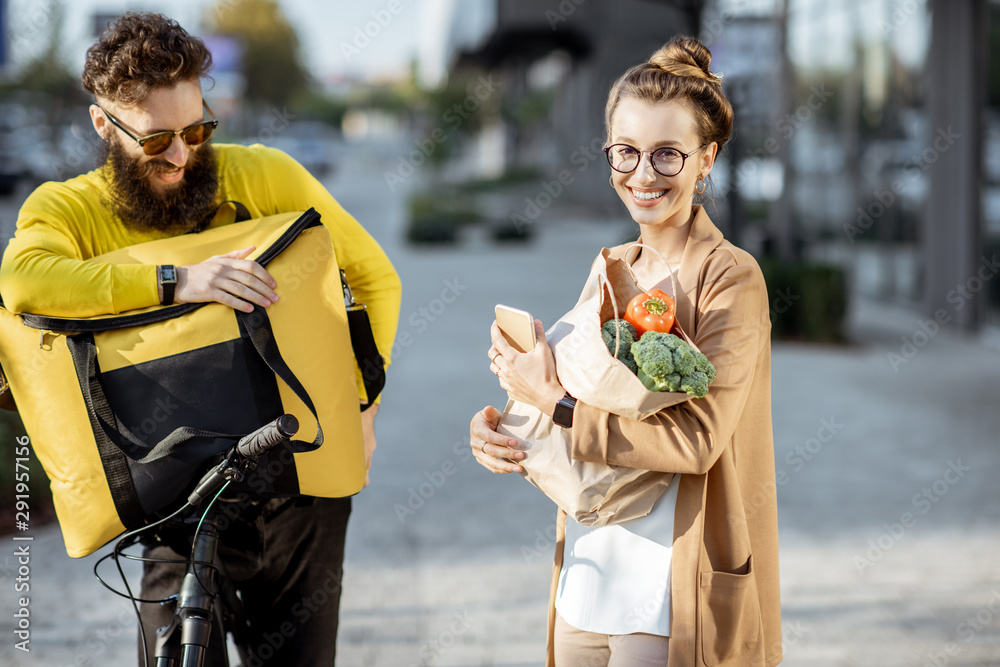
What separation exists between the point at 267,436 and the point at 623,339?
75 cm

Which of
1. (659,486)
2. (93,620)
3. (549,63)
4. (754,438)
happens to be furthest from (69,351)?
(549,63)

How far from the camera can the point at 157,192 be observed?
2275 mm

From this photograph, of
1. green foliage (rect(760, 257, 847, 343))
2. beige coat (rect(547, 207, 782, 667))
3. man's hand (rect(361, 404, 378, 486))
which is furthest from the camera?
green foliage (rect(760, 257, 847, 343))

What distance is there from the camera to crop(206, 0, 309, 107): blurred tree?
4972 cm

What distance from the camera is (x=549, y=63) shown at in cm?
3625

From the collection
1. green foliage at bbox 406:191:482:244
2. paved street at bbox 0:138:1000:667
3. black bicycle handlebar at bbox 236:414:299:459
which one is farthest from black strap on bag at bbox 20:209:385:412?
green foliage at bbox 406:191:482:244

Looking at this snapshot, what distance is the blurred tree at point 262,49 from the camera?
49.7 meters

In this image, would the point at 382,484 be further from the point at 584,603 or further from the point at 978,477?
the point at 584,603

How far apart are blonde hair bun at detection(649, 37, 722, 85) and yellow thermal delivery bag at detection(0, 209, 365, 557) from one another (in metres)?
0.86

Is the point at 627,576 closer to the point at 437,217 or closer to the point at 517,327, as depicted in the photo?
the point at 517,327

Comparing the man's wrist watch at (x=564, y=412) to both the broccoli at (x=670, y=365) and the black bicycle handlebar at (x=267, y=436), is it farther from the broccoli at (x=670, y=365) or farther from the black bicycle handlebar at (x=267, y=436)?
the black bicycle handlebar at (x=267, y=436)

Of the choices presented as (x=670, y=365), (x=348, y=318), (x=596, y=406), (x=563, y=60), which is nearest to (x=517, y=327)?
(x=596, y=406)

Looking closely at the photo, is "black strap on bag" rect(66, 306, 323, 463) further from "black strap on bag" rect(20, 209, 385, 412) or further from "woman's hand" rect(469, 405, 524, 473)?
"woman's hand" rect(469, 405, 524, 473)

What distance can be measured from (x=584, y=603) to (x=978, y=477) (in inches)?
201
